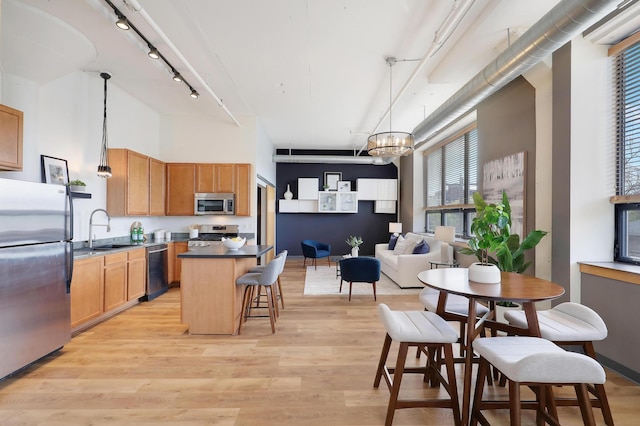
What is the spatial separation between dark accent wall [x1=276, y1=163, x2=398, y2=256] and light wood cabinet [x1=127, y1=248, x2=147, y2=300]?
179 inches

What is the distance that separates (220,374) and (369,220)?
22.6ft

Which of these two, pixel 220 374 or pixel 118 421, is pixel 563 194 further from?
pixel 118 421

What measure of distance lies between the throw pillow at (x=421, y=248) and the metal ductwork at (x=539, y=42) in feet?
8.86

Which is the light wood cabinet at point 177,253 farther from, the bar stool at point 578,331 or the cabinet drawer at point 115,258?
the bar stool at point 578,331

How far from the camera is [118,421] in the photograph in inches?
73.0

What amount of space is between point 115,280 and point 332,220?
5932mm

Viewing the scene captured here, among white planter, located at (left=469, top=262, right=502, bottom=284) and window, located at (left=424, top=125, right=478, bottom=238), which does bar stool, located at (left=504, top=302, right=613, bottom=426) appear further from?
window, located at (left=424, top=125, right=478, bottom=238)

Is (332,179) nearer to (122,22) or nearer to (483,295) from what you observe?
(122,22)

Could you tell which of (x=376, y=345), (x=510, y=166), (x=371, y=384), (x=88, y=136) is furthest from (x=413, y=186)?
(x=88, y=136)

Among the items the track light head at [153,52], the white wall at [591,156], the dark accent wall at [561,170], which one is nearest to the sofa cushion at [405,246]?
the dark accent wall at [561,170]

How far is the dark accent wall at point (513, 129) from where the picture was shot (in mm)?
3307

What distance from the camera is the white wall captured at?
264 centimetres

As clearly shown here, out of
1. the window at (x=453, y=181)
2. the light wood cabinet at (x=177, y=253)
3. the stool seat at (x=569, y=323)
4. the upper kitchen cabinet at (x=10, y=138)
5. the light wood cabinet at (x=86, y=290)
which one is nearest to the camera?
the stool seat at (x=569, y=323)

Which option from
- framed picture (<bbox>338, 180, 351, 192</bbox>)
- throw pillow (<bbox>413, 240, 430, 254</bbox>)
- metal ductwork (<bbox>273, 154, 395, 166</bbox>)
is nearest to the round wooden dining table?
throw pillow (<bbox>413, 240, 430, 254</bbox>)
